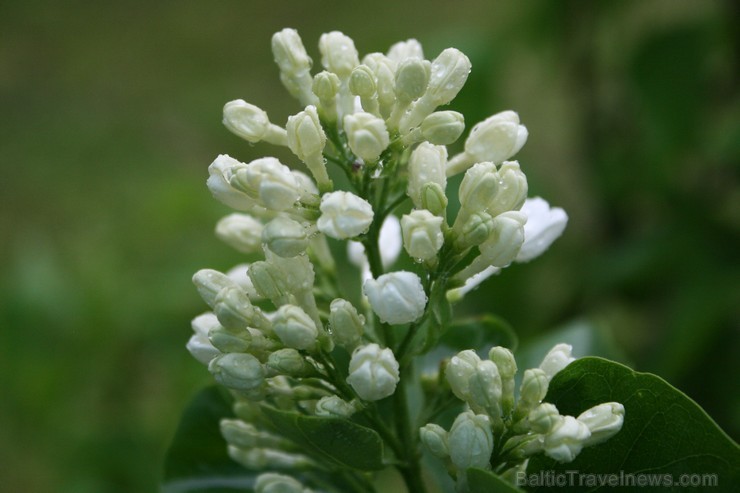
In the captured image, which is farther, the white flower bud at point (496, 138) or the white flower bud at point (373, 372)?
the white flower bud at point (496, 138)

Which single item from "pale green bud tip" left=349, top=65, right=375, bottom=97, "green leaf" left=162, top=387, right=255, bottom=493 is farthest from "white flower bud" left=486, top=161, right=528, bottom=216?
"green leaf" left=162, top=387, right=255, bottom=493

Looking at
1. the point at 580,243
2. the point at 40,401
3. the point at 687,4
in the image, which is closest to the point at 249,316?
the point at 40,401

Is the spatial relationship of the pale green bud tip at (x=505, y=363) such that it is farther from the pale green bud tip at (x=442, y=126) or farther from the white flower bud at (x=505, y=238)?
the pale green bud tip at (x=442, y=126)

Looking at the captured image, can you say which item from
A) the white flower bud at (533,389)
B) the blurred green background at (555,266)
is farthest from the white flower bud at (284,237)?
the blurred green background at (555,266)

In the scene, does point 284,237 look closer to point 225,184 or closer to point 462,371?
point 225,184

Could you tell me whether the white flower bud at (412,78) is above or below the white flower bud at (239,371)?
above

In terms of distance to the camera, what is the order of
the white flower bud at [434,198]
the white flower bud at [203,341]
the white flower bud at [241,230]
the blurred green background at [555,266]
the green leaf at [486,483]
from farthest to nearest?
the blurred green background at [555,266] < the white flower bud at [241,230] < the white flower bud at [203,341] < the white flower bud at [434,198] < the green leaf at [486,483]

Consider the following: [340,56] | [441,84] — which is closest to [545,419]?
[441,84]
